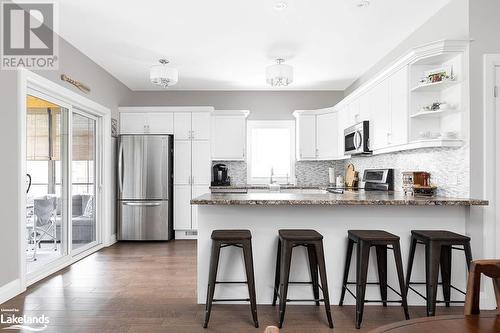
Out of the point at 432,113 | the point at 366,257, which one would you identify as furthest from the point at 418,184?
the point at 366,257

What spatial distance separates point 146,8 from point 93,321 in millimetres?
2850

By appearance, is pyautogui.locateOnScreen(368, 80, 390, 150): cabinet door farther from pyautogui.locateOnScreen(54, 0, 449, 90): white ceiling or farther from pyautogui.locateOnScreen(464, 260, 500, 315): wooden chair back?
pyautogui.locateOnScreen(464, 260, 500, 315): wooden chair back

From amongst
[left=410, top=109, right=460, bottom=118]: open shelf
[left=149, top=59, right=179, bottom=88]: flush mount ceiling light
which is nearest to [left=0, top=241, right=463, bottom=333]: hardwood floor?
[left=410, top=109, right=460, bottom=118]: open shelf

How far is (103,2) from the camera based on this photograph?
284 centimetres

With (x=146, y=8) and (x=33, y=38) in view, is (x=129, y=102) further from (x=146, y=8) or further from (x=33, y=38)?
(x=146, y=8)

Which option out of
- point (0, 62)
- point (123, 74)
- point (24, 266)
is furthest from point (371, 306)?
point (123, 74)

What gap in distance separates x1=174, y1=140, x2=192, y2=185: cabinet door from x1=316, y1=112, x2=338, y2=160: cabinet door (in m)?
2.36

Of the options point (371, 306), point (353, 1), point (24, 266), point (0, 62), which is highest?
point (353, 1)

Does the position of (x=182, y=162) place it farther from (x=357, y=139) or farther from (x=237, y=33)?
(x=357, y=139)

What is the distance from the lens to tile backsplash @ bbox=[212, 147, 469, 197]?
8.80 feet

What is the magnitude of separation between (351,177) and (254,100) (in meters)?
2.34

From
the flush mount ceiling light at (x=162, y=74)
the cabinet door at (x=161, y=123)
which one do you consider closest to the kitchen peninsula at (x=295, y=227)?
the flush mount ceiling light at (x=162, y=74)

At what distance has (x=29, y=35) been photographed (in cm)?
310

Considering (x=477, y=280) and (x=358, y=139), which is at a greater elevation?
(x=358, y=139)
